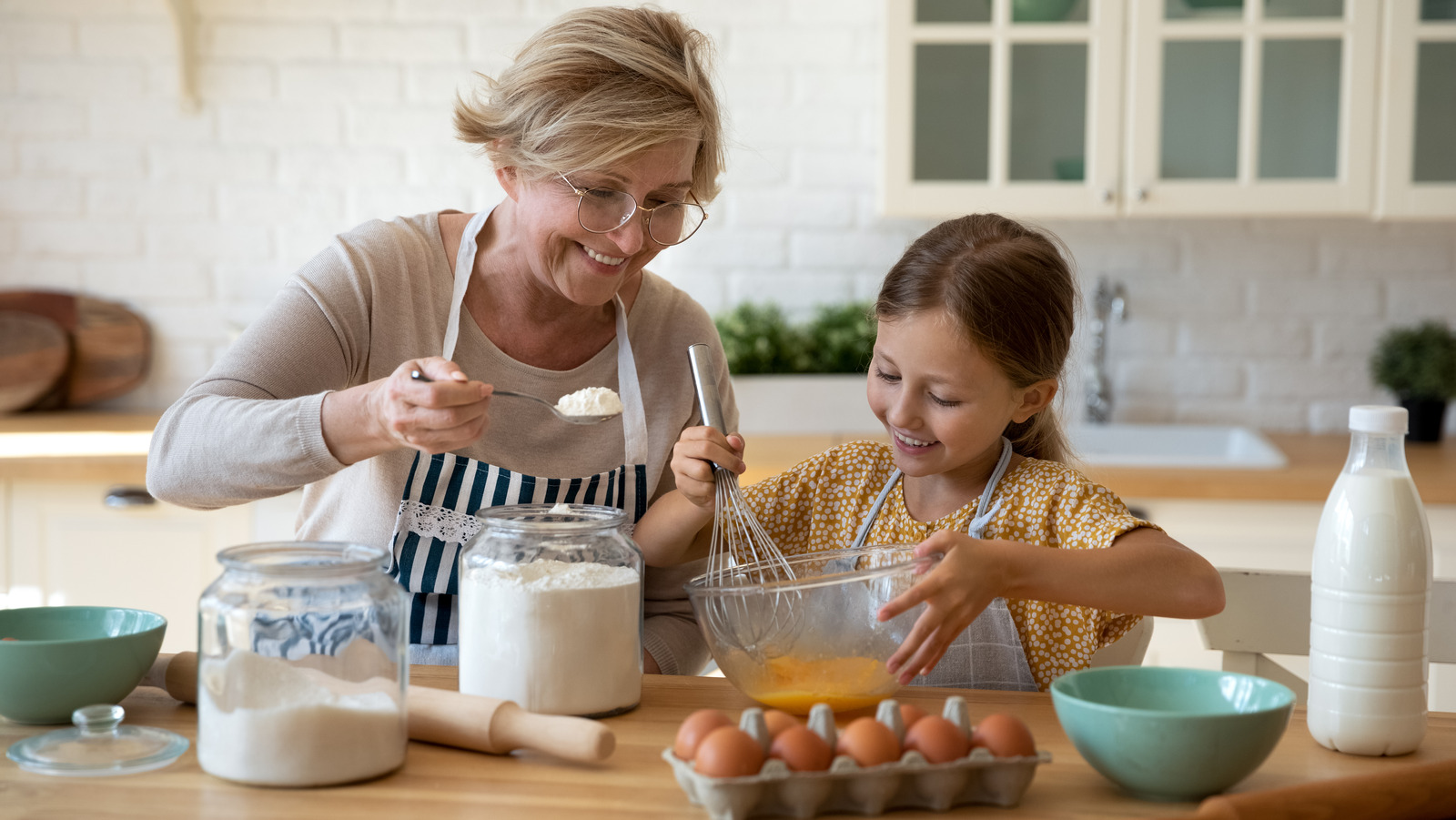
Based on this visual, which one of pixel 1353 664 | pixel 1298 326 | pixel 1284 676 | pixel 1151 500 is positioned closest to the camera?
pixel 1353 664

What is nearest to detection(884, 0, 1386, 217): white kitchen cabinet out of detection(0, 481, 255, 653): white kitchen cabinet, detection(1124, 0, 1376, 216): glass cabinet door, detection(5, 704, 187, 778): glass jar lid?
detection(1124, 0, 1376, 216): glass cabinet door

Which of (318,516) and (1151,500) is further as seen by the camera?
(1151,500)

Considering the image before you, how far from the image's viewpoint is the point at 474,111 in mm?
1364

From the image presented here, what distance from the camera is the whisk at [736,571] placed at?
985mm

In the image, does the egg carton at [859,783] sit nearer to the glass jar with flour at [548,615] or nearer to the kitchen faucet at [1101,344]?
the glass jar with flour at [548,615]

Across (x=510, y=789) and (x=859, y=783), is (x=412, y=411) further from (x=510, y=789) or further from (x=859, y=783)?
(x=859, y=783)

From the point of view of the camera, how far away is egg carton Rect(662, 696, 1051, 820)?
A: 781mm

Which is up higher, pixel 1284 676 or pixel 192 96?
pixel 192 96

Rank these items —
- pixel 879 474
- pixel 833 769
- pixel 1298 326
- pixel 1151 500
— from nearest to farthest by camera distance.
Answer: pixel 833 769, pixel 879 474, pixel 1151 500, pixel 1298 326

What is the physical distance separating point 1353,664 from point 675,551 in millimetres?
679

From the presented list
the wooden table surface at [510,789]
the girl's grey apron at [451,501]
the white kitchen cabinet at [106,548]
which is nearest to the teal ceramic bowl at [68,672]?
the wooden table surface at [510,789]

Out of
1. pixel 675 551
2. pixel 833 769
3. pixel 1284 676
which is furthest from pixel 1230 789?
pixel 675 551

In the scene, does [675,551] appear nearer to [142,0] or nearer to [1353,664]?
[1353,664]

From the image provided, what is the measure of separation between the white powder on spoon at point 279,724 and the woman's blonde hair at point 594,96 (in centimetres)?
64
